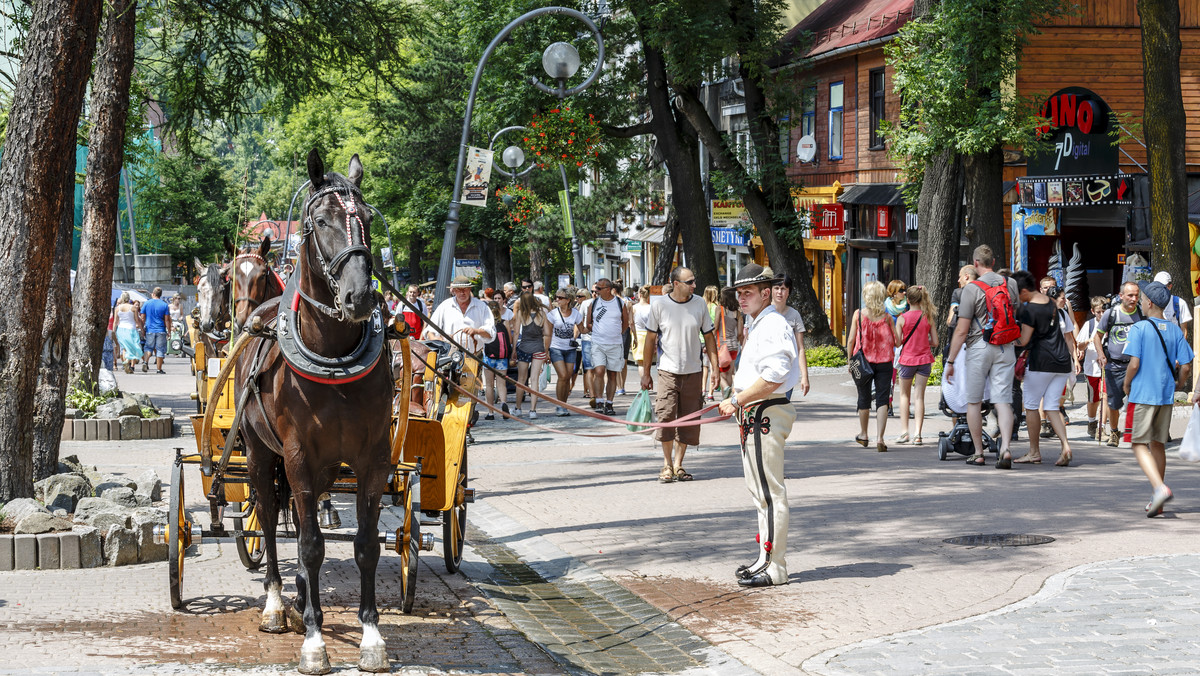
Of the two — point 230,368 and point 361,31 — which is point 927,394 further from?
point 230,368

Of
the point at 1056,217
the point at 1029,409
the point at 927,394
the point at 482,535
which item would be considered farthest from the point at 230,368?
the point at 1056,217

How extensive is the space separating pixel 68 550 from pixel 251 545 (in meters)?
1.16

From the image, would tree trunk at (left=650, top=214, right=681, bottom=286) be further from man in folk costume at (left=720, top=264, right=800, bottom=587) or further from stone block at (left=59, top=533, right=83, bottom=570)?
stone block at (left=59, top=533, right=83, bottom=570)

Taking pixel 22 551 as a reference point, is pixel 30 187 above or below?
above

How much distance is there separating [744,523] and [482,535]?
207 cm

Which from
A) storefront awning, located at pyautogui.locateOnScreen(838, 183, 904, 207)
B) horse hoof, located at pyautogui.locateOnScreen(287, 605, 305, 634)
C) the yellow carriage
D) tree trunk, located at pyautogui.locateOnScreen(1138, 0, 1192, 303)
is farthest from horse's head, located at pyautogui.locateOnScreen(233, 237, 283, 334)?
storefront awning, located at pyautogui.locateOnScreen(838, 183, 904, 207)

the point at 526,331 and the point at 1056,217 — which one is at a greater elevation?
the point at 1056,217

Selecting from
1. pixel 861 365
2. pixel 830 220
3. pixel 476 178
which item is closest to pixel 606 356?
pixel 476 178

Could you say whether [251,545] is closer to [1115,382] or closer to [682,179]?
[1115,382]

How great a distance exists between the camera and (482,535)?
10484 millimetres

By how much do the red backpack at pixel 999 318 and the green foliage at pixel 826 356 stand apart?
14.8 m

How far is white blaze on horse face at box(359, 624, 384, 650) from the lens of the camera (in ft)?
20.5

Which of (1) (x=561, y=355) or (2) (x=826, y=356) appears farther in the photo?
(2) (x=826, y=356)

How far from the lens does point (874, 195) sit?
111 feet
